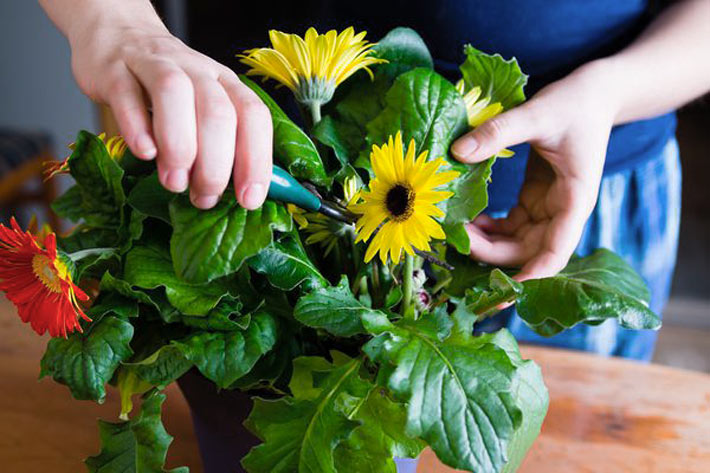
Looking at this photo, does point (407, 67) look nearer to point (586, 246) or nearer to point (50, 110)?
point (586, 246)

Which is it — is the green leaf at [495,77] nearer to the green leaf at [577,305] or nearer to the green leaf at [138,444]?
the green leaf at [577,305]

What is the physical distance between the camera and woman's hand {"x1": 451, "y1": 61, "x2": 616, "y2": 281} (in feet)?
1.44

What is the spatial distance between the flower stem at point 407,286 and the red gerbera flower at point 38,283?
0.16 metres

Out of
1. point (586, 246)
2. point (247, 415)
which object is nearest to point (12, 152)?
point (586, 246)

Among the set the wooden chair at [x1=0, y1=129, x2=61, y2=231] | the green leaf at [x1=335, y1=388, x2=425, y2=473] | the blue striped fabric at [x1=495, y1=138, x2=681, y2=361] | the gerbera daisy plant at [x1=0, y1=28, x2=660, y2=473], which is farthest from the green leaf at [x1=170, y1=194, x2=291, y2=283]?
the wooden chair at [x1=0, y1=129, x2=61, y2=231]

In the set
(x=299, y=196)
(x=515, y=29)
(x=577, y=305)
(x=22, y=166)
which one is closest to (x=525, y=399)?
(x=577, y=305)

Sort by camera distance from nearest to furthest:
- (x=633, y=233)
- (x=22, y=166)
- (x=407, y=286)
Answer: (x=407, y=286)
(x=633, y=233)
(x=22, y=166)

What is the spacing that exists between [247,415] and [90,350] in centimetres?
9

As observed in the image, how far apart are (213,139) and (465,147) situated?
163mm

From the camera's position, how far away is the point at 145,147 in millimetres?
309

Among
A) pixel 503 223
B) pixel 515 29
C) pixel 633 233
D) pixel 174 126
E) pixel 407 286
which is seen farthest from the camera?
pixel 633 233

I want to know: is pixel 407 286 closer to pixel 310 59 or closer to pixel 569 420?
pixel 310 59

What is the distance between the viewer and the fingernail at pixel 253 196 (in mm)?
322

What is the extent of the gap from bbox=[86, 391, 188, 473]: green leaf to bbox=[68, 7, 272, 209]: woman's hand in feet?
0.40
